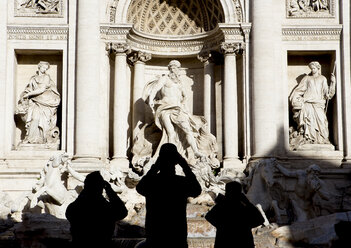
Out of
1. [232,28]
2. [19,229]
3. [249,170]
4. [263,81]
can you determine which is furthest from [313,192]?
[19,229]

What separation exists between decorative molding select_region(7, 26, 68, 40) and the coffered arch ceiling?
2835 mm

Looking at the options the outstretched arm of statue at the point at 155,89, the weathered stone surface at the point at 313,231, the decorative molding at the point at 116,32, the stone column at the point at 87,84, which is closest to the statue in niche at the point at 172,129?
the outstretched arm of statue at the point at 155,89

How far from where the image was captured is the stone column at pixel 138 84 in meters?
21.1

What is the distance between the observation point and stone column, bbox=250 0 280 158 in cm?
1933

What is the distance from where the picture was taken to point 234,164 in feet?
64.4

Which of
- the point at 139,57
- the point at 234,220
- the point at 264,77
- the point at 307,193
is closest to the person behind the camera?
the point at 234,220

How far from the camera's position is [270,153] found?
1922 centimetres

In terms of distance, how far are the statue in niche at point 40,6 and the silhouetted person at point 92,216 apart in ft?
45.3

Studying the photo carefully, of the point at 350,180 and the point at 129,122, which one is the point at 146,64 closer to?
the point at 129,122

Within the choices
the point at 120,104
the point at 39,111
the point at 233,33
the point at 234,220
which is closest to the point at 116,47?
the point at 120,104

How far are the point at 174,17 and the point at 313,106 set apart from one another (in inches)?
243

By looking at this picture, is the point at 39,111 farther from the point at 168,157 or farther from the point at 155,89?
the point at 168,157

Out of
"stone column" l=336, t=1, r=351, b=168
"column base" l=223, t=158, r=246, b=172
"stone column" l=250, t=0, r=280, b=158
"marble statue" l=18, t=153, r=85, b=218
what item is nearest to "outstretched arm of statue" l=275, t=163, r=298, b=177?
"stone column" l=250, t=0, r=280, b=158

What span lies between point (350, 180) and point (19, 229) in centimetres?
A: 1055
